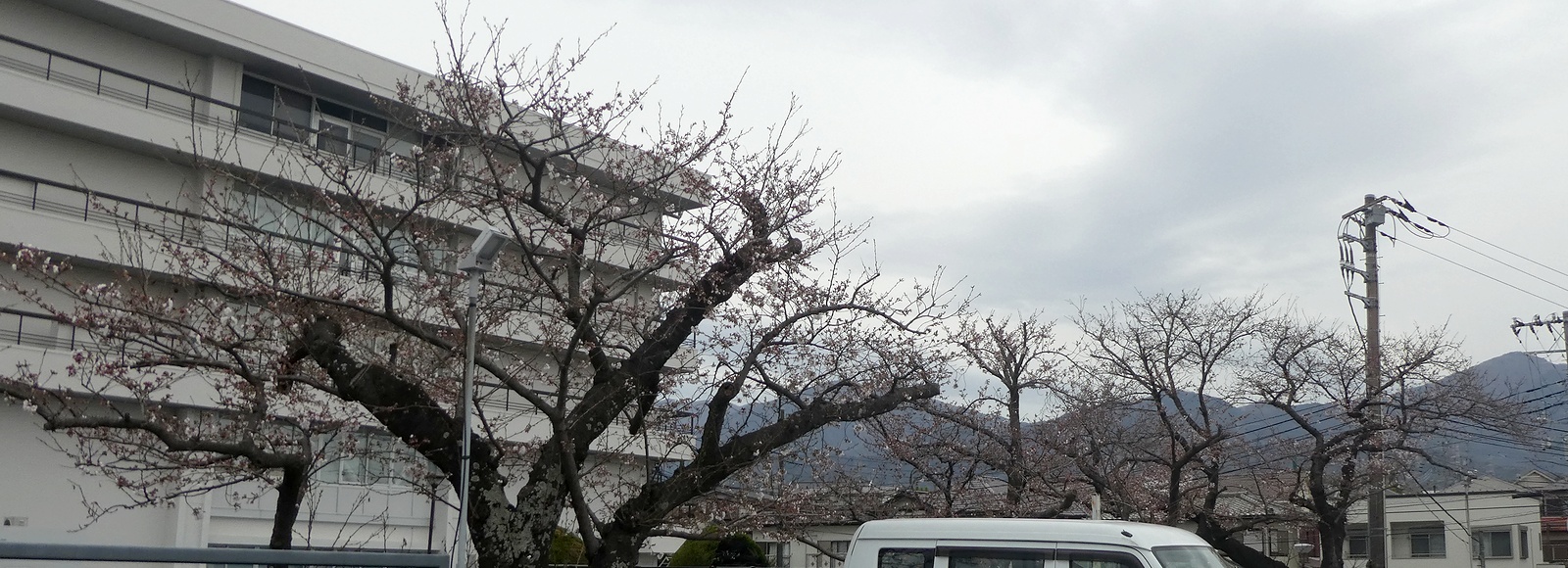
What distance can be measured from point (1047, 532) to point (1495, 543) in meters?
49.0

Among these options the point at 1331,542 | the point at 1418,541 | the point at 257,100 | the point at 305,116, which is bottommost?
the point at 1418,541

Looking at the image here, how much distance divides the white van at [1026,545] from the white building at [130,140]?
12.9 metres

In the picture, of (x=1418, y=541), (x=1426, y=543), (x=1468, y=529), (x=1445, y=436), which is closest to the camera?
(x=1445, y=436)

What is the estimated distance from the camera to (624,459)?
52.3 ft

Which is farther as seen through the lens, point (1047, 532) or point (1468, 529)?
point (1468, 529)

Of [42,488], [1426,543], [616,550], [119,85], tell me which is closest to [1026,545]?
[616,550]

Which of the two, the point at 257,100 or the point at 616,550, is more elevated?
the point at 257,100

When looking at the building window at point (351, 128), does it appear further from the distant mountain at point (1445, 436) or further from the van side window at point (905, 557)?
the van side window at point (905, 557)

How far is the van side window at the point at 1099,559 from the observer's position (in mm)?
8242

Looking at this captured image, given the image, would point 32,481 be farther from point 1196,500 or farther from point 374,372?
point 1196,500

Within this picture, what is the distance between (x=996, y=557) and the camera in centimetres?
877

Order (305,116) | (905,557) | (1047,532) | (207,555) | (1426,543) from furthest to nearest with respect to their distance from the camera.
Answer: (1426,543) → (305,116) → (905,557) → (1047,532) → (207,555)

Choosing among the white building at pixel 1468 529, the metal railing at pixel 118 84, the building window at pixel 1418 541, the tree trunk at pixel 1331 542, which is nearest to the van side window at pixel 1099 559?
the metal railing at pixel 118 84

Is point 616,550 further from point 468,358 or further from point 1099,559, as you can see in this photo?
point 1099,559
